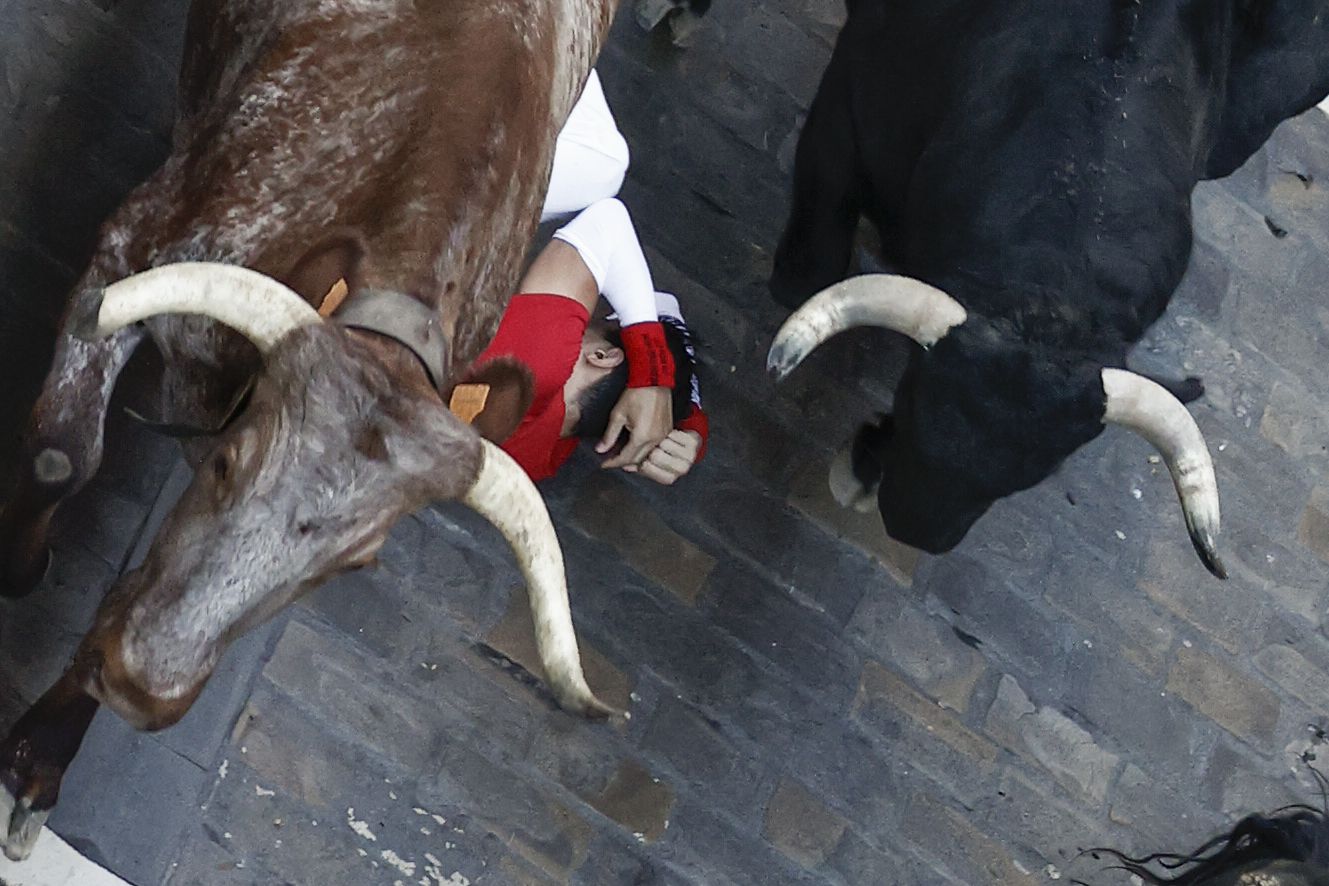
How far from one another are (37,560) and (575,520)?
1450 mm

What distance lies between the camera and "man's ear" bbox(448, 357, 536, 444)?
2302 millimetres

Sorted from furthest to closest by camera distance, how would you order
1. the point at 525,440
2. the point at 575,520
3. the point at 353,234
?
the point at 575,520
the point at 525,440
the point at 353,234

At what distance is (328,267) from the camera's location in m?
2.21

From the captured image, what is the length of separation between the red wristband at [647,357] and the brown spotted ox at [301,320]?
1.97ft

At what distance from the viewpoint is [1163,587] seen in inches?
165

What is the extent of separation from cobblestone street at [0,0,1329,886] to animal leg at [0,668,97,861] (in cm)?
22

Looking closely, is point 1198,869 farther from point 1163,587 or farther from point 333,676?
point 333,676

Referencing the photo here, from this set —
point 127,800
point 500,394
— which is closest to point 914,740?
point 500,394

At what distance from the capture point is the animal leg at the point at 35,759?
270 cm

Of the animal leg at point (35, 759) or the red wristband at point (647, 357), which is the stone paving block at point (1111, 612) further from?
the animal leg at point (35, 759)

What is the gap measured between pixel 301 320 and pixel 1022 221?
1.89 meters

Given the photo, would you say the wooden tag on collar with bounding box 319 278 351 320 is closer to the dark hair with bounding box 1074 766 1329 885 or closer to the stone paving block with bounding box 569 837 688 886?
the stone paving block with bounding box 569 837 688 886

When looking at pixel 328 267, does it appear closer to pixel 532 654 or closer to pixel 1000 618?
pixel 532 654

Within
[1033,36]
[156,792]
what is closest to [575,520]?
[156,792]
